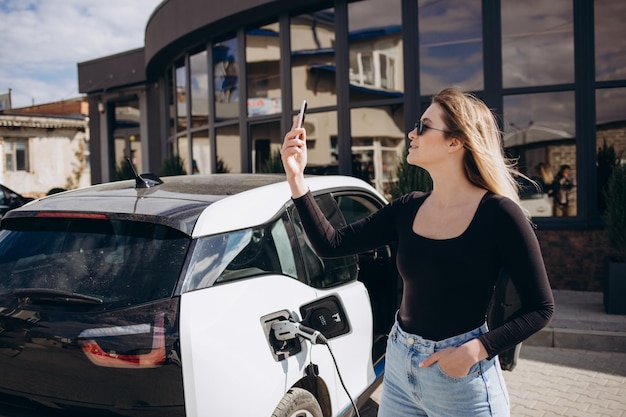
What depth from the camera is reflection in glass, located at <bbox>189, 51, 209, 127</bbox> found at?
12.6 m

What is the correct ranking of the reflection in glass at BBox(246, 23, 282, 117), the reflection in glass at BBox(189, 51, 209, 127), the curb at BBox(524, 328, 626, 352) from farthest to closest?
the reflection in glass at BBox(189, 51, 209, 127) < the reflection in glass at BBox(246, 23, 282, 117) < the curb at BBox(524, 328, 626, 352)

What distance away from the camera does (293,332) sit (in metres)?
2.51

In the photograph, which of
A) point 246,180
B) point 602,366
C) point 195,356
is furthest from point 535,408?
point 195,356

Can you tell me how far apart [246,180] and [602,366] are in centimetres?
369

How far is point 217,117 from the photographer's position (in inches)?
479

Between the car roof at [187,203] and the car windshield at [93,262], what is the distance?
59mm

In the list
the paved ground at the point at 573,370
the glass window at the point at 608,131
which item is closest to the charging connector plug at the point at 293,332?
the paved ground at the point at 573,370

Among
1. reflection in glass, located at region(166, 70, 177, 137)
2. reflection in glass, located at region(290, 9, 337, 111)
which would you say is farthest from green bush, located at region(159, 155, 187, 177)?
reflection in glass, located at region(290, 9, 337, 111)

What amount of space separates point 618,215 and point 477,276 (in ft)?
17.7

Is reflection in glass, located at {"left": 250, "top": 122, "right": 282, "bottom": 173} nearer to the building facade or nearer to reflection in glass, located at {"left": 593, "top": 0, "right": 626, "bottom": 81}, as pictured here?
the building facade

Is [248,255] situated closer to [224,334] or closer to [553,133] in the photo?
[224,334]

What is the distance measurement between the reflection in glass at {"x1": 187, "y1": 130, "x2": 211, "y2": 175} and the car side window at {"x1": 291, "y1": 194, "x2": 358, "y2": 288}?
9360 mm

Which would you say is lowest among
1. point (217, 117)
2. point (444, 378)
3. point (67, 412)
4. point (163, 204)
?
point (67, 412)

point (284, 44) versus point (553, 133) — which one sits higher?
point (284, 44)
